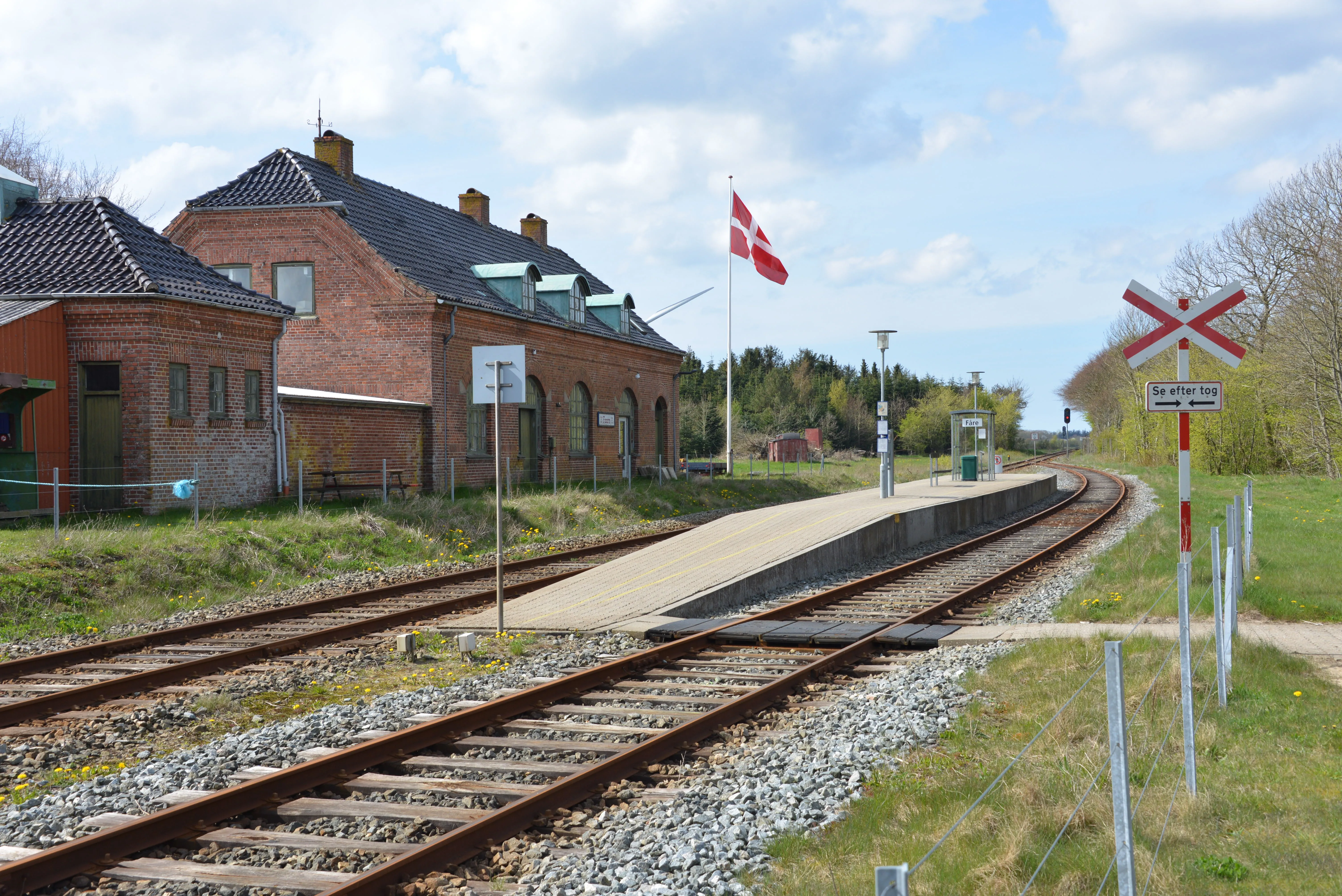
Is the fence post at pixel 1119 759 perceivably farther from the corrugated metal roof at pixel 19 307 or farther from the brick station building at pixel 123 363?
the corrugated metal roof at pixel 19 307

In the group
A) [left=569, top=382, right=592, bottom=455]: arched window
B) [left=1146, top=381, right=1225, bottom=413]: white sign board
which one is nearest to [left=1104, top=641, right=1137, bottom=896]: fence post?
[left=1146, top=381, right=1225, bottom=413]: white sign board

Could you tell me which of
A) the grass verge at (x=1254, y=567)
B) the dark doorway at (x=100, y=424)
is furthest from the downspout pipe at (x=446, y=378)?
the grass verge at (x=1254, y=567)

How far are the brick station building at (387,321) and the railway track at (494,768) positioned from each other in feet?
53.1

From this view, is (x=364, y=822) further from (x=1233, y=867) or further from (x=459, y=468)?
(x=459, y=468)

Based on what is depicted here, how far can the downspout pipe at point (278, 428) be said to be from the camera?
23234mm

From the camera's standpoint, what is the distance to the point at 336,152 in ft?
108

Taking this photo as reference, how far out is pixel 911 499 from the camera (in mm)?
27797

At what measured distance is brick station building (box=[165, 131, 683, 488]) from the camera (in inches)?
1076

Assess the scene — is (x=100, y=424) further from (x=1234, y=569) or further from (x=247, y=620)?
(x=1234, y=569)

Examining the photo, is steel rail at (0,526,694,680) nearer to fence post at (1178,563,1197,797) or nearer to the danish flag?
fence post at (1178,563,1197,797)

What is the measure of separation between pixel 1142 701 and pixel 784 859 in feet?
9.05

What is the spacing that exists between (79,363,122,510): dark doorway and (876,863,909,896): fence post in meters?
20.7

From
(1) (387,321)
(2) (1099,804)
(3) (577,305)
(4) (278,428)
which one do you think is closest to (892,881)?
(2) (1099,804)

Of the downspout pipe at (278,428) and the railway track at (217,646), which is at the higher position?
the downspout pipe at (278,428)
